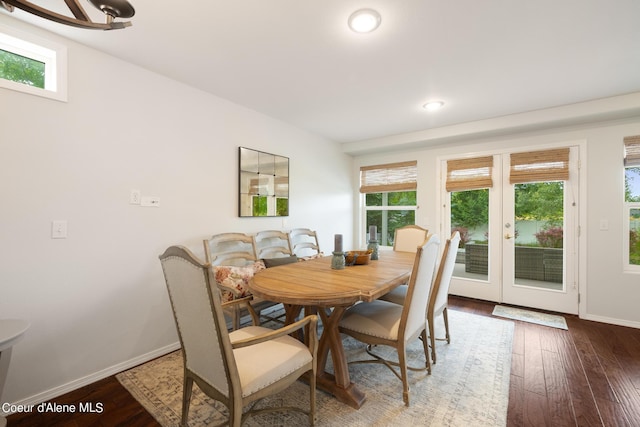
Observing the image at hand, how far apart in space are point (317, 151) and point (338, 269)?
93.8 inches

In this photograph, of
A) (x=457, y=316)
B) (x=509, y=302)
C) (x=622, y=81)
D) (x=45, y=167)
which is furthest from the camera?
(x=509, y=302)

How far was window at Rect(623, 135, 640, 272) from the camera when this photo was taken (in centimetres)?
291

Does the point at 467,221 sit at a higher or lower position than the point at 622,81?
lower

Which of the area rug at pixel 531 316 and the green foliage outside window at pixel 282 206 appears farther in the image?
the green foliage outside window at pixel 282 206

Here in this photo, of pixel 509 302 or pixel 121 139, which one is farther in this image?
pixel 509 302

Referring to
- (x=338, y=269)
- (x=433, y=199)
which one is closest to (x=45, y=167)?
(x=338, y=269)

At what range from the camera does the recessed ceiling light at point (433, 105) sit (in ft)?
9.56

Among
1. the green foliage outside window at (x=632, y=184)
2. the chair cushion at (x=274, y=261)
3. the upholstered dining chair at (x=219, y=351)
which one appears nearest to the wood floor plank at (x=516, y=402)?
the upholstered dining chair at (x=219, y=351)

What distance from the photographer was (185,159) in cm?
251

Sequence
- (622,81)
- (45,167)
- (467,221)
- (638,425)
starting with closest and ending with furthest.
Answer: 1. (638,425)
2. (45,167)
3. (622,81)
4. (467,221)

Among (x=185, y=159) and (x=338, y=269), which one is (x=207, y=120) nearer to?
(x=185, y=159)

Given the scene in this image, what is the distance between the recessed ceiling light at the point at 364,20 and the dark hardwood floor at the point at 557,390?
251cm

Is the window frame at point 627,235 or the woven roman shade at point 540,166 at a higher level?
the woven roman shade at point 540,166

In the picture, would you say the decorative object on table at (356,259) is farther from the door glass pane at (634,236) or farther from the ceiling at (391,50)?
the door glass pane at (634,236)
